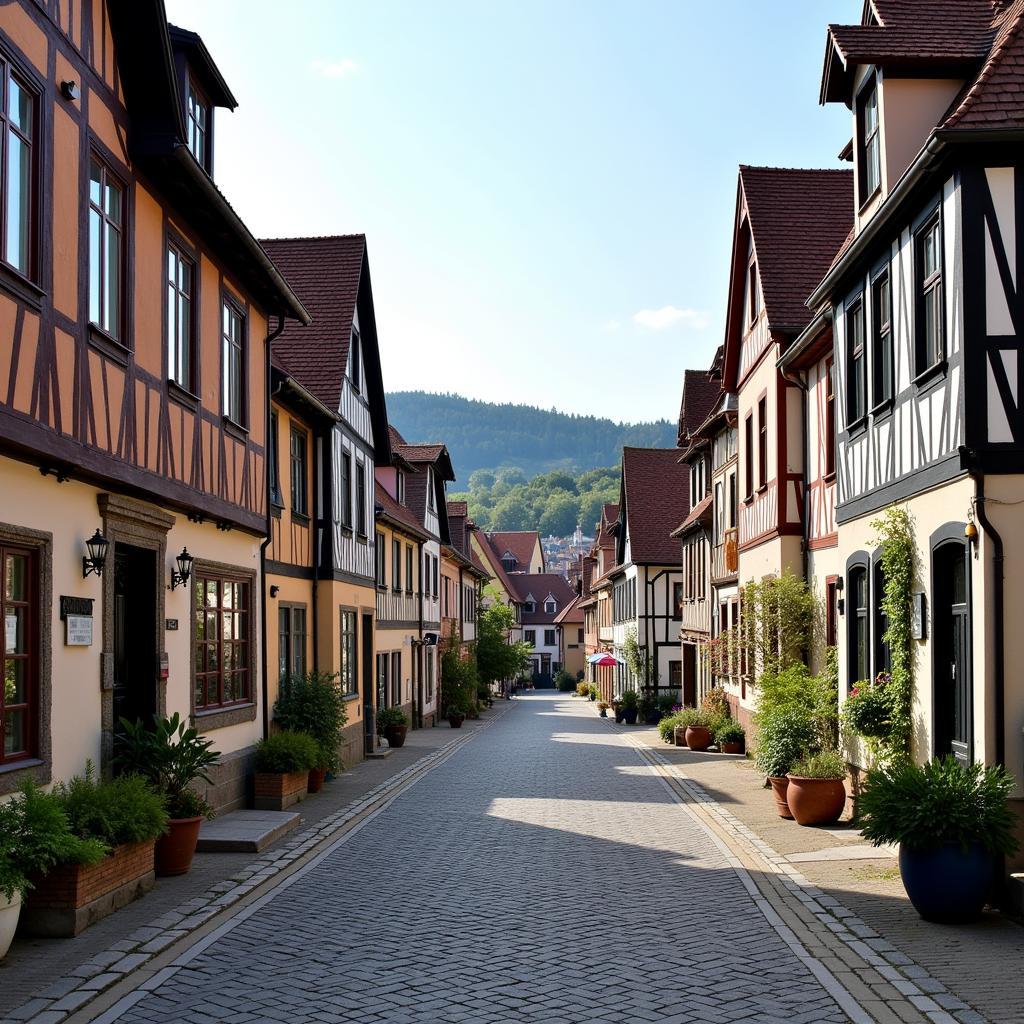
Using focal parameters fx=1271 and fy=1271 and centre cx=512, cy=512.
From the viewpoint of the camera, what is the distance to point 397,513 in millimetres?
33844

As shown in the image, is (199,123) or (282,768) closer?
(199,123)

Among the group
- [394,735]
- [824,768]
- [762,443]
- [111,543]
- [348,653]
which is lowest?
[394,735]

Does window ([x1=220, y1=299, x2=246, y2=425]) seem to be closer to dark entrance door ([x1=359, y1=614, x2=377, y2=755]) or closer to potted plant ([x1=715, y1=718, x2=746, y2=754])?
dark entrance door ([x1=359, y1=614, x2=377, y2=755])

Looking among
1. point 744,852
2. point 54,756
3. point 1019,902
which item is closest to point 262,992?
point 54,756

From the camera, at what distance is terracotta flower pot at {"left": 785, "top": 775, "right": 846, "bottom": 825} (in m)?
15.1

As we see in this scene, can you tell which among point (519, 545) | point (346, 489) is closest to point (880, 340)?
point (346, 489)

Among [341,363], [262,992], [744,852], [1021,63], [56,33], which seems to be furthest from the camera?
[341,363]

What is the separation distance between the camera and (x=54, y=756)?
10.5 m

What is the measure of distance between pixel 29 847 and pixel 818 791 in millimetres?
9631

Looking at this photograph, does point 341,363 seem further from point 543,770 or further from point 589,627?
point 589,627

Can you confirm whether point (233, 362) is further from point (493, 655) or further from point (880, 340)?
point (493, 655)

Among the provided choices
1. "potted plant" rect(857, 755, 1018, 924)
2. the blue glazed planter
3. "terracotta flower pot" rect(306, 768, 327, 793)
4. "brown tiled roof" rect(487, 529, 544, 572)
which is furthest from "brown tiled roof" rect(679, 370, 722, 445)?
"brown tiled roof" rect(487, 529, 544, 572)

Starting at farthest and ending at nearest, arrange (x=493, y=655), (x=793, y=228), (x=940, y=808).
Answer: (x=493, y=655) < (x=793, y=228) < (x=940, y=808)

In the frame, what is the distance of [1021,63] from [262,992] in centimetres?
995
